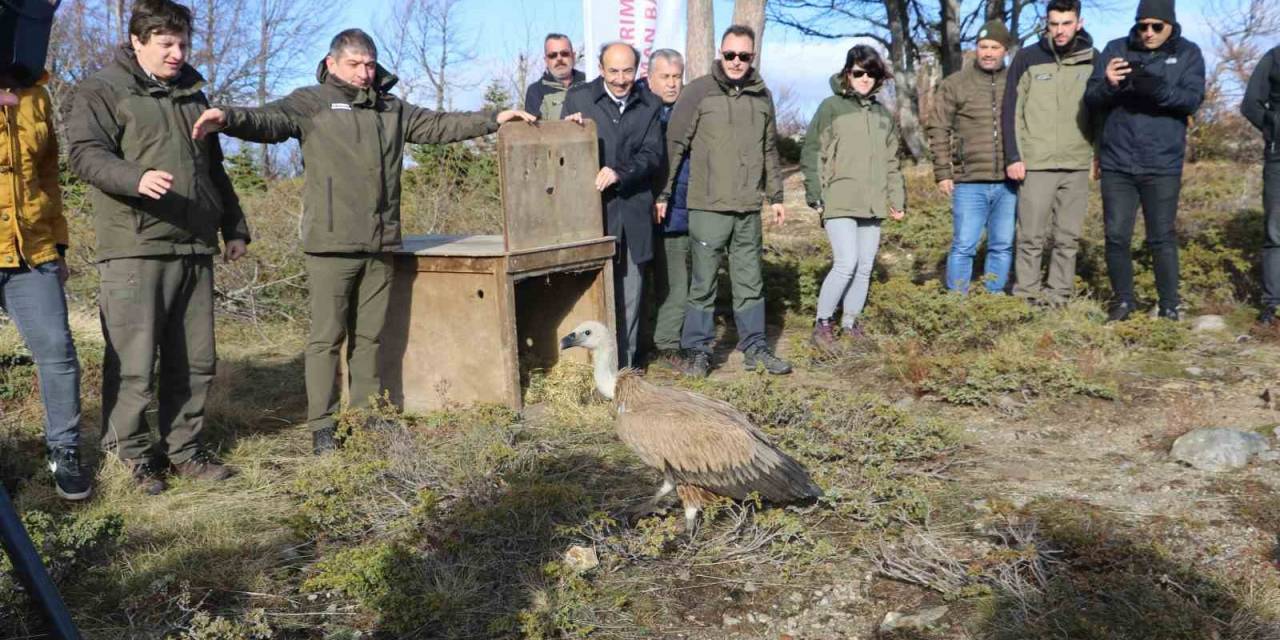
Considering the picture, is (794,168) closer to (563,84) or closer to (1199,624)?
(563,84)

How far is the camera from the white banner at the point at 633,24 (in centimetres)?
1063

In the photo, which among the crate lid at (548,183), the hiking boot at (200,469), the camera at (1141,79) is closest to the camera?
the hiking boot at (200,469)

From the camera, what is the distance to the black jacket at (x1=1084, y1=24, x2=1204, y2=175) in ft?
23.5

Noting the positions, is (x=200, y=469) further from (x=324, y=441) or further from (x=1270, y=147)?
(x=1270, y=147)

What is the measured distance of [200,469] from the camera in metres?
→ 5.34

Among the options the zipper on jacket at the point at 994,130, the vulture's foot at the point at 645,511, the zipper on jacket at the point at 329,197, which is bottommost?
the vulture's foot at the point at 645,511

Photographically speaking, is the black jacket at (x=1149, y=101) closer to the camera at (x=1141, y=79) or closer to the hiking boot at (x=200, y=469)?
the camera at (x=1141, y=79)

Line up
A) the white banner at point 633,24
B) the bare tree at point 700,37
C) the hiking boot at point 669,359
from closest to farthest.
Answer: the hiking boot at point 669,359 → the white banner at point 633,24 → the bare tree at point 700,37

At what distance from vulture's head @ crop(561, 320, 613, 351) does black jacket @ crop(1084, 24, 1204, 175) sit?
429 cm

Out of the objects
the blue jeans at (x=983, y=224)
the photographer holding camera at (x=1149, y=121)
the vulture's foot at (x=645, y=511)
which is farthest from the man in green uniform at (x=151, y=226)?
the photographer holding camera at (x=1149, y=121)

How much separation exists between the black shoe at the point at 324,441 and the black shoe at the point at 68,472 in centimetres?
123

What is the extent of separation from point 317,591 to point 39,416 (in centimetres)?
324

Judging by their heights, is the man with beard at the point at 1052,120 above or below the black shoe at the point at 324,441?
above

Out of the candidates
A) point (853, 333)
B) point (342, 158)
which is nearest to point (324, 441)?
point (342, 158)
